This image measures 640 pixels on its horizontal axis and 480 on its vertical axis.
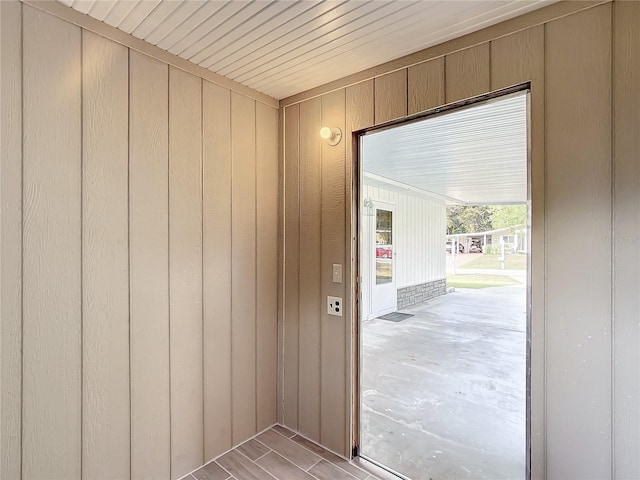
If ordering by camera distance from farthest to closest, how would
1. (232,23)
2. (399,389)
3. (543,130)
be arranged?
1. (399,389)
2. (232,23)
3. (543,130)

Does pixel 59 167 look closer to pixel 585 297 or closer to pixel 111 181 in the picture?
pixel 111 181

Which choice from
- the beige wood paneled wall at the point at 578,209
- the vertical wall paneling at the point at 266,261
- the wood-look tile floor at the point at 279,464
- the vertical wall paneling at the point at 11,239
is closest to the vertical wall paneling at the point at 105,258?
the vertical wall paneling at the point at 11,239

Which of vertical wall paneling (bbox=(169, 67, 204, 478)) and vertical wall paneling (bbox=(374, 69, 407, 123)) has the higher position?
vertical wall paneling (bbox=(374, 69, 407, 123))

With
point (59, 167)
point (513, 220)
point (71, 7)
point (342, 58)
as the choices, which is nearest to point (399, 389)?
point (513, 220)

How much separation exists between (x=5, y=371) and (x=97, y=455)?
0.61m

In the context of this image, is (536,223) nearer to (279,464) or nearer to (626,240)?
(626,240)

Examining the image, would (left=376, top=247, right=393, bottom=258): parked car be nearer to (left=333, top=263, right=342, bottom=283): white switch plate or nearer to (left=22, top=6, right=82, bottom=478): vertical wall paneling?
(left=333, top=263, right=342, bottom=283): white switch plate

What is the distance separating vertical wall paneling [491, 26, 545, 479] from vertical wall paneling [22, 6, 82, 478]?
211 cm

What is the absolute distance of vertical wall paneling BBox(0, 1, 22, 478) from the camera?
1.33m

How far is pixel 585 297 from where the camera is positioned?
1.38 meters

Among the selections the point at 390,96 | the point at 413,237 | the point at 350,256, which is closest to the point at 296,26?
the point at 390,96

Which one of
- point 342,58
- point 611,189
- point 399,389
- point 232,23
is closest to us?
point 611,189

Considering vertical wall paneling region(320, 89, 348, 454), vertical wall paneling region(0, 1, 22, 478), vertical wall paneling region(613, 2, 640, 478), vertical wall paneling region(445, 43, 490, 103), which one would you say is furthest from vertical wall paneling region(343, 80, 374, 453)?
vertical wall paneling region(0, 1, 22, 478)

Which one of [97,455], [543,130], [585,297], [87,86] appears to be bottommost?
[97,455]
